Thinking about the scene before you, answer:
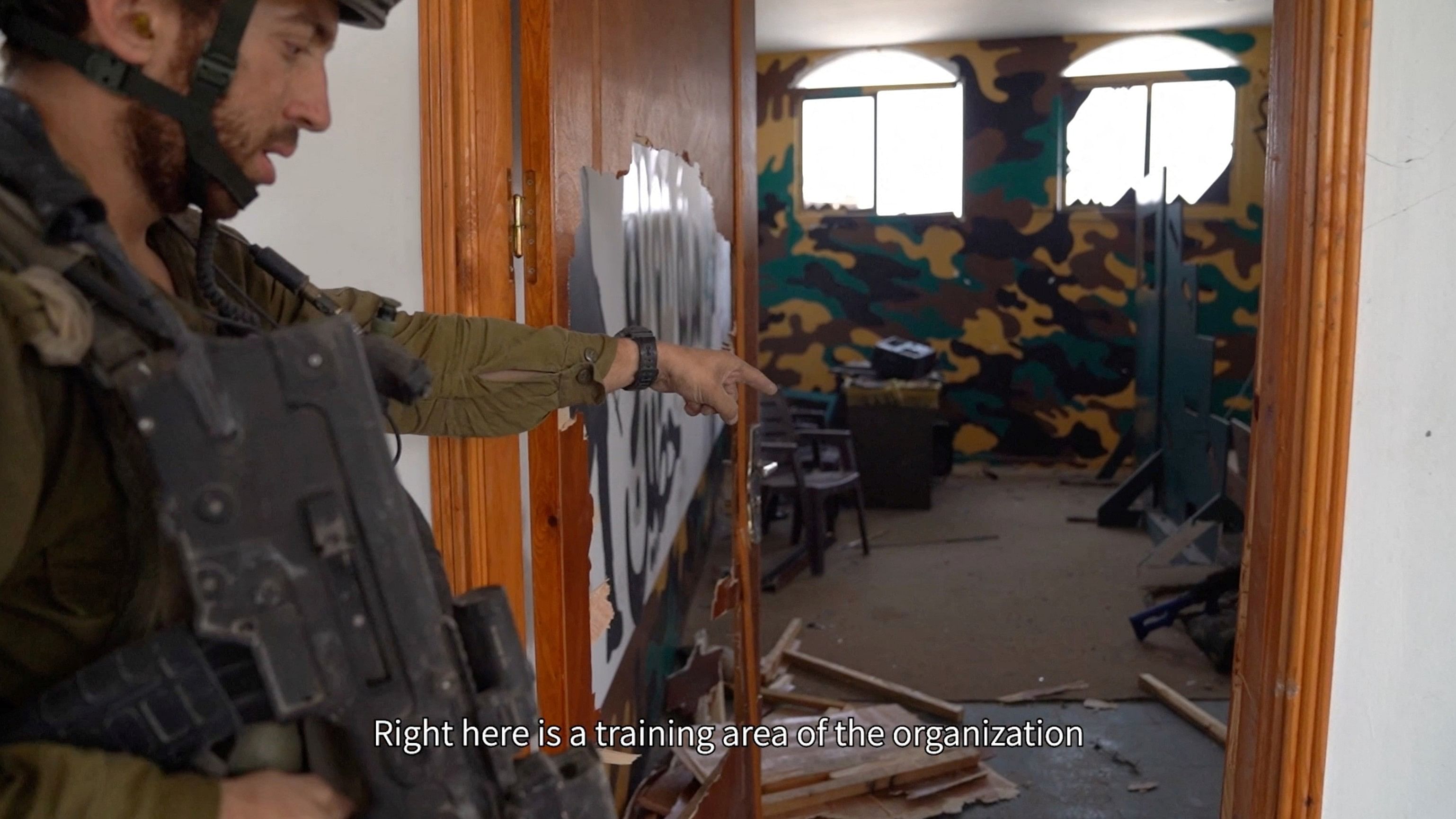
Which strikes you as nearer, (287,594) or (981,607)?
(287,594)

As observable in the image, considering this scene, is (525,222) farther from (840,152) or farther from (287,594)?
(840,152)

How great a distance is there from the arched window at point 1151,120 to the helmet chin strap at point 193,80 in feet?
22.0

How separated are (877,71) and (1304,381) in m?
6.41

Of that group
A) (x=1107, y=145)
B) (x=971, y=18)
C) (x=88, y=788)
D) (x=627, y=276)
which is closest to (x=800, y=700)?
(x=627, y=276)

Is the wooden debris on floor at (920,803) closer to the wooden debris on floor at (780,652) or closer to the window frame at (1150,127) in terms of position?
the wooden debris on floor at (780,652)

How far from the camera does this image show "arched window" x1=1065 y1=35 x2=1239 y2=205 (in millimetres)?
6809

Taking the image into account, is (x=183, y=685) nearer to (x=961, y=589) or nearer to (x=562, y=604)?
(x=562, y=604)

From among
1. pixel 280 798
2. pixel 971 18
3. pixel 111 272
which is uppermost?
pixel 971 18

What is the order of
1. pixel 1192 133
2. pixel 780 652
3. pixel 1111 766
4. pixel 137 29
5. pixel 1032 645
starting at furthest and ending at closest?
pixel 1192 133 < pixel 1032 645 < pixel 780 652 < pixel 1111 766 < pixel 137 29

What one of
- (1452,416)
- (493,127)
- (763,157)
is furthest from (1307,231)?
(763,157)

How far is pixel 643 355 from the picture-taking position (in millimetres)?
1357

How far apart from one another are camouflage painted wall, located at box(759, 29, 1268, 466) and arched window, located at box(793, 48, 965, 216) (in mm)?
99

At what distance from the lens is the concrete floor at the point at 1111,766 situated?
9.46ft

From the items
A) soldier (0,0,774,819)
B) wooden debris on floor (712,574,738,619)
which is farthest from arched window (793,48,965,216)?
soldier (0,0,774,819)
